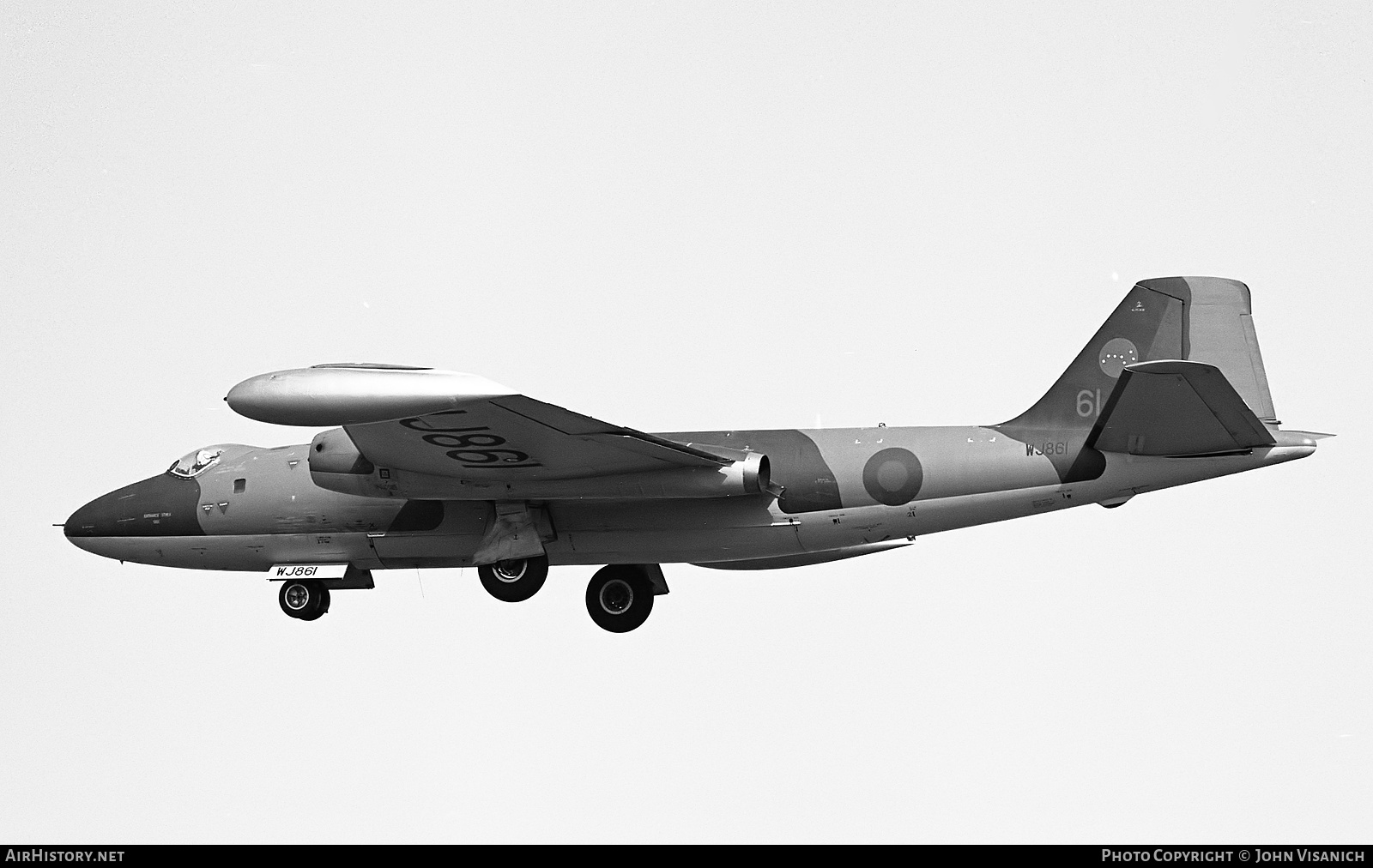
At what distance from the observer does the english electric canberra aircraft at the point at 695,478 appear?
19.1 meters

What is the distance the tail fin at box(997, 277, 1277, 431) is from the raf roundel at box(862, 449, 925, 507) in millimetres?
1237

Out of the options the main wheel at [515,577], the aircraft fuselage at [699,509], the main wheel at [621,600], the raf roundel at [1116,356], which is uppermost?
the raf roundel at [1116,356]

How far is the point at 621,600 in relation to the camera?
2234 centimetres

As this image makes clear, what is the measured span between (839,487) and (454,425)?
477 centimetres

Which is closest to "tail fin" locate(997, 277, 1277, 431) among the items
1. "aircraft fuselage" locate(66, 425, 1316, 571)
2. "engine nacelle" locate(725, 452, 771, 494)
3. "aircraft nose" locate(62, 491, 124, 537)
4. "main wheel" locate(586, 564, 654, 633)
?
"aircraft fuselage" locate(66, 425, 1316, 571)

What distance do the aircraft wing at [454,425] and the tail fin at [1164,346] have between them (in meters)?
4.06

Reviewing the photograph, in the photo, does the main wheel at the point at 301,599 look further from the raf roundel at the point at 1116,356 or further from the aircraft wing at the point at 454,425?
the raf roundel at the point at 1116,356

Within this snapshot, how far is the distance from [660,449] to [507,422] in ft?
6.14

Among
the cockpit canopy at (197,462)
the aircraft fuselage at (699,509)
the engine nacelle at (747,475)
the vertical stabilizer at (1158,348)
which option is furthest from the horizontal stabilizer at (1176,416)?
the cockpit canopy at (197,462)

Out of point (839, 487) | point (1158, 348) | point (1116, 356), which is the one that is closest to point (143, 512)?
point (839, 487)

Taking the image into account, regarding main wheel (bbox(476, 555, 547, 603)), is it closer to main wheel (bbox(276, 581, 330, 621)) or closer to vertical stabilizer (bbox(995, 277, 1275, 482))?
main wheel (bbox(276, 581, 330, 621))

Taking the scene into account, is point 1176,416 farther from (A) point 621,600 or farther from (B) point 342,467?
(B) point 342,467

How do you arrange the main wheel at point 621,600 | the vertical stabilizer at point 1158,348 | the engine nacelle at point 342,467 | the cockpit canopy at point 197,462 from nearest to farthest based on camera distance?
the vertical stabilizer at point 1158,348 → the engine nacelle at point 342,467 → the main wheel at point 621,600 → the cockpit canopy at point 197,462

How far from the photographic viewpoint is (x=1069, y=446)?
19797 mm
